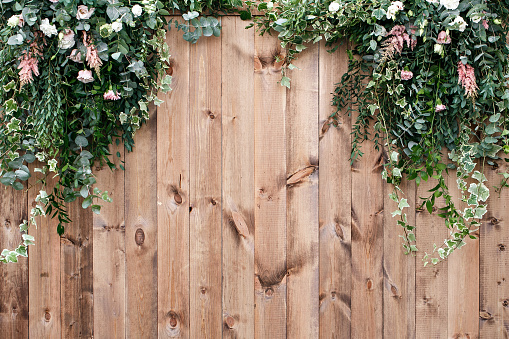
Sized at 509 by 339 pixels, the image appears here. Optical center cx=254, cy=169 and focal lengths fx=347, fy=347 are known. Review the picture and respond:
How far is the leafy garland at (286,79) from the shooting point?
3.94ft

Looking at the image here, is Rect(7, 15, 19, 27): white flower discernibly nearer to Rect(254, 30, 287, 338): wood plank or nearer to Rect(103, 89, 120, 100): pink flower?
Rect(103, 89, 120, 100): pink flower

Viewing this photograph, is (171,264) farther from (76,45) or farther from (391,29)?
(391,29)

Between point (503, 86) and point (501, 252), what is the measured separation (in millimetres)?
661

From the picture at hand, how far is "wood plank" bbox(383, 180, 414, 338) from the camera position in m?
1.40

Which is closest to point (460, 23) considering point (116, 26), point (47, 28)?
point (116, 26)

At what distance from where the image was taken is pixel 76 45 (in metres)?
1.23

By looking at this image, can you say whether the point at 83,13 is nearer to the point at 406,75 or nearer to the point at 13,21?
the point at 13,21

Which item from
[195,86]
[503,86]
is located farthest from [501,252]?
[195,86]

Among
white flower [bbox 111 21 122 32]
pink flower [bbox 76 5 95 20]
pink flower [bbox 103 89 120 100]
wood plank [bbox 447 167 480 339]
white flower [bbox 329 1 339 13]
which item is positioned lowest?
wood plank [bbox 447 167 480 339]

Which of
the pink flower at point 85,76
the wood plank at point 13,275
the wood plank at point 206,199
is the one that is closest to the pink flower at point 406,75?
the wood plank at point 206,199

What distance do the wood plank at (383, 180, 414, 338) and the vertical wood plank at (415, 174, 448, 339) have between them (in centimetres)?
3

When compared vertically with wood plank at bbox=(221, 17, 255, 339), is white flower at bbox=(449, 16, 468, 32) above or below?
above

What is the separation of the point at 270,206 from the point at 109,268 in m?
0.69

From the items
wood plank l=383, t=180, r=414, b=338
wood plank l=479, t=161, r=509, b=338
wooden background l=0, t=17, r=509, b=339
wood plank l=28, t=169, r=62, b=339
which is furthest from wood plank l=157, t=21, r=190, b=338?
wood plank l=479, t=161, r=509, b=338
